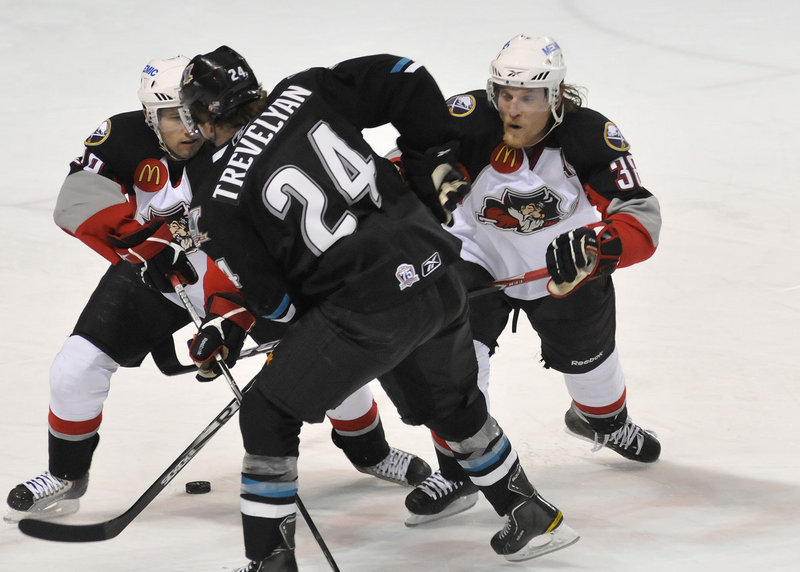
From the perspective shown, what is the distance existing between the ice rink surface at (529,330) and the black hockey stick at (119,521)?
32mm

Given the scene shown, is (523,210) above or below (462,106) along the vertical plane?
below

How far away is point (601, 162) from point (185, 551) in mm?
1372

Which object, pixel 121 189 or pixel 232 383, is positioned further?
pixel 121 189

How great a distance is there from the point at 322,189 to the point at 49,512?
4.59ft

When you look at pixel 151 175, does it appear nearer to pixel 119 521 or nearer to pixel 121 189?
pixel 121 189

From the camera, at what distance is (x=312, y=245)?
85.0 inches

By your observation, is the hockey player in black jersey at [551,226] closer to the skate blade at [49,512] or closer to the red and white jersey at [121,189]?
the red and white jersey at [121,189]

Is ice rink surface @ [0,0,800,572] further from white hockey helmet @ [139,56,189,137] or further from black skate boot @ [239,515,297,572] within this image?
white hockey helmet @ [139,56,189,137]

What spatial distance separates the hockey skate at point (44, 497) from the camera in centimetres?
297

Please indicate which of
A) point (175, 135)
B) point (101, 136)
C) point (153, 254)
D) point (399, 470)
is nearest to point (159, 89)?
point (175, 135)

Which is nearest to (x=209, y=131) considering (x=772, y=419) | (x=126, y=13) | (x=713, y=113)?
(x=772, y=419)

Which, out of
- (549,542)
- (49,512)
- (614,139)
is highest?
(614,139)

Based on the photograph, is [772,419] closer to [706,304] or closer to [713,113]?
[706,304]

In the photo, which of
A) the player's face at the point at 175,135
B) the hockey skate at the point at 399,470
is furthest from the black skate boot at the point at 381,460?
the player's face at the point at 175,135
